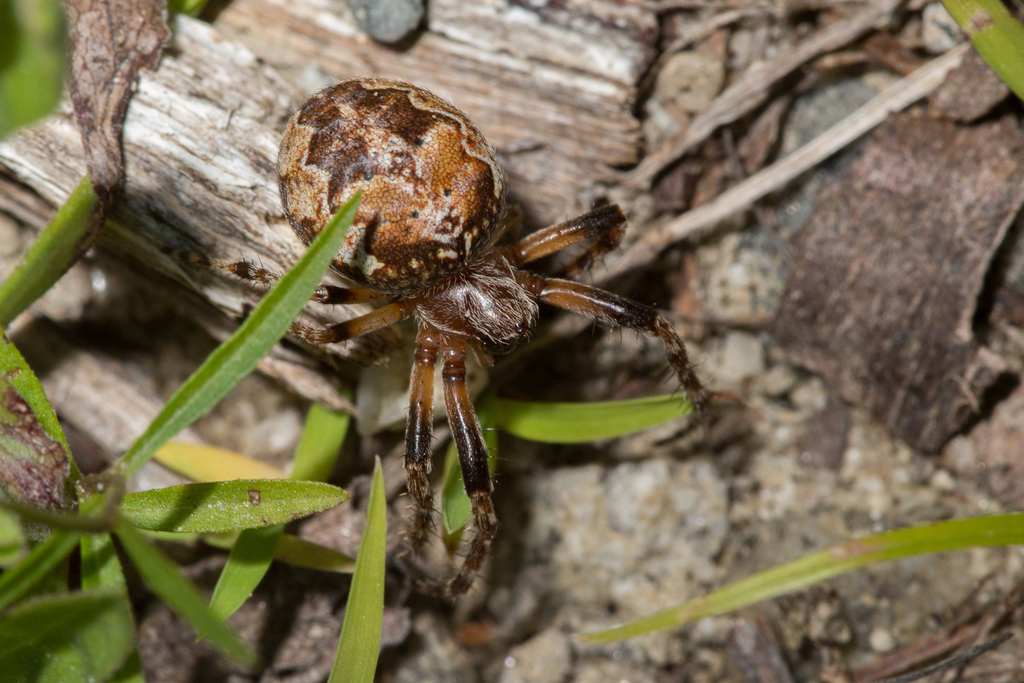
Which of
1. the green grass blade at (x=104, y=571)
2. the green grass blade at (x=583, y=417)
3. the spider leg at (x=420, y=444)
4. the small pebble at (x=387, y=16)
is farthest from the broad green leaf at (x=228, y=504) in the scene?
the small pebble at (x=387, y=16)

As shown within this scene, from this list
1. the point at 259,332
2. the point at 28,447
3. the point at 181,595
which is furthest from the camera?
the point at 28,447

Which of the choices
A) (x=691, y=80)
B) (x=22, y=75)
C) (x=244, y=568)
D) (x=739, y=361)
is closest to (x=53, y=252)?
(x=244, y=568)

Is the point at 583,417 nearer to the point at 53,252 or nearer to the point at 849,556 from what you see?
the point at 849,556

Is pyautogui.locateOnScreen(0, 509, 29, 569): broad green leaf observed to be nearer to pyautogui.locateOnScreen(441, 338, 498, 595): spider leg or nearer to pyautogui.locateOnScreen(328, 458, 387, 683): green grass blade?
pyautogui.locateOnScreen(328, 458, 387, 683): green grass blade

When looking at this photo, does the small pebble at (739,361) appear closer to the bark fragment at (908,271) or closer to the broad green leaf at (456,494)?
the bark fragment at (908,271)

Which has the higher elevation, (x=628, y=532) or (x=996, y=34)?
(x=996, y=34)
